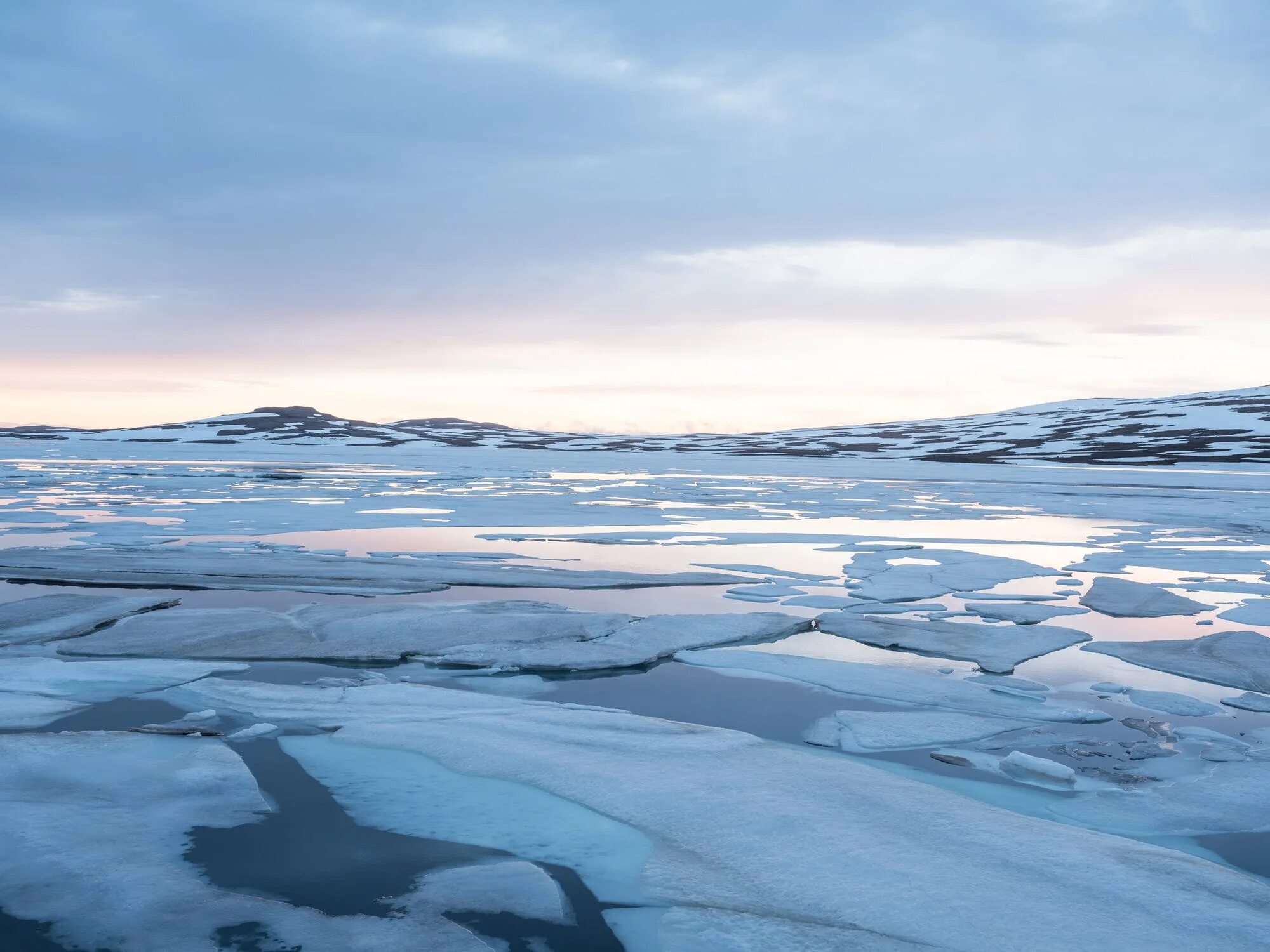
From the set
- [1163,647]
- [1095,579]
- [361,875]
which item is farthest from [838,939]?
[1095,579]

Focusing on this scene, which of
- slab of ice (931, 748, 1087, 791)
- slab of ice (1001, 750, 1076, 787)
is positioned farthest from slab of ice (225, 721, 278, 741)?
slab of ice (1001, 750, 1076, 787)

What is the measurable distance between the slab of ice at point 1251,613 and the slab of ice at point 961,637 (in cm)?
155

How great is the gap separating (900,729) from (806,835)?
56.6 inches

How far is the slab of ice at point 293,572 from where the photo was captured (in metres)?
8.43

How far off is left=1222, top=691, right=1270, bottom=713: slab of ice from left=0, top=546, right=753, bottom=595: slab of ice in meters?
4.40

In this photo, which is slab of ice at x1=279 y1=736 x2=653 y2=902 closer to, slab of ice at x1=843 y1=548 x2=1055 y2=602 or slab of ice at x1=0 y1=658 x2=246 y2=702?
slab of ice at x1=0 y1=658 x2=246 y2=702

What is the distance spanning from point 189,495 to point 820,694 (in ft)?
56.4

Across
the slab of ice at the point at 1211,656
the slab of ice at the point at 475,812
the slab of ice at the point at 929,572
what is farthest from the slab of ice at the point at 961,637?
the slab of ice at the point at 475,812

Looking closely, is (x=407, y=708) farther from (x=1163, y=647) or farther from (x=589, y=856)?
(x=1163, y=647)

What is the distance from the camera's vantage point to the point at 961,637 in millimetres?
6574

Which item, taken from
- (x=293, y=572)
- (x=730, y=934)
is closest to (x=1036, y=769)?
(x=730, y=934)

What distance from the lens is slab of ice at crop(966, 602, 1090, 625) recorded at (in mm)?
7254

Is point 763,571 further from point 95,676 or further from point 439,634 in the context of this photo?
point 95,676

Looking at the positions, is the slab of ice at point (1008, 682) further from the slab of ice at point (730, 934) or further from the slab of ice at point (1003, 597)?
the slab of ice at point (730, 934)
